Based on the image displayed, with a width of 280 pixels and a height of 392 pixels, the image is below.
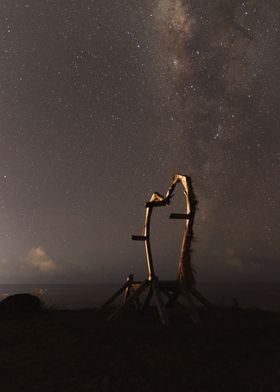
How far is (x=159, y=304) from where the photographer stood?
9961 millimetres

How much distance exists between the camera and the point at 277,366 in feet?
21.1

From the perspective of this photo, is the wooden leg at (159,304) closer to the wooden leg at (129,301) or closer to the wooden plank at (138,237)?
the wooden leg at (129,301)

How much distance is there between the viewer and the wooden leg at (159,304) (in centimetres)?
960

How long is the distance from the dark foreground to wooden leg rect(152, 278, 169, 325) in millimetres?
253

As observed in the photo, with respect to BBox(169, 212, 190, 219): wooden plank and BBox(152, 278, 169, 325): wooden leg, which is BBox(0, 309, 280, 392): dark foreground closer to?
BBox(152, 278, 169, 325): wooden leg

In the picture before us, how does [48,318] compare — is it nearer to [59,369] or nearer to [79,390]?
[59,369]

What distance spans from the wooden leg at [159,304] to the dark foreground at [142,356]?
253mm

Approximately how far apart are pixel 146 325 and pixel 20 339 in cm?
277

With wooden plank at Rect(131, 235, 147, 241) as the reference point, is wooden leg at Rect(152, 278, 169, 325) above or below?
below

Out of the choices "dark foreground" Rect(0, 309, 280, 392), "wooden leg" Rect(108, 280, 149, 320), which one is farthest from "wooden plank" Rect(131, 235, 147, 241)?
"dark foreground" Rect(0, 309, 280, 392)

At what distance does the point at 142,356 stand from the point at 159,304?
287cm

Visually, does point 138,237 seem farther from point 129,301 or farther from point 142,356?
point 142,356

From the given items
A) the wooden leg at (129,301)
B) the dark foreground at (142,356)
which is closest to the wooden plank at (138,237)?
the wooden leg at (129,301)

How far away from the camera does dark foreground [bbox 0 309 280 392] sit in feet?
19.6
